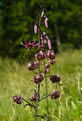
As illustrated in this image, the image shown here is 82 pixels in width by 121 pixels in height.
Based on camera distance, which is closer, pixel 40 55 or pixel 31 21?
pixel 40 55

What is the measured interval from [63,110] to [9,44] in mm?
22009

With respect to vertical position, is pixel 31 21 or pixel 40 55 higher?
pixel 31 21

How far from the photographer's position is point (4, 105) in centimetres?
457

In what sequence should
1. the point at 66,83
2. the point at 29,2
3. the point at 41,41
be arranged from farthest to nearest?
the point at 29,2, the point at 66,83, the point at 41,41

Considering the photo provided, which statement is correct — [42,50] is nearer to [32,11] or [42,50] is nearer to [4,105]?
[4,105]

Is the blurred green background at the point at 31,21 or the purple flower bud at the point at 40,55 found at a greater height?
the blurred green background at the point at 31,21

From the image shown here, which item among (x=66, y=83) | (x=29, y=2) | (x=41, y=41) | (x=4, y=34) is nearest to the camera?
(x=41, y=41)

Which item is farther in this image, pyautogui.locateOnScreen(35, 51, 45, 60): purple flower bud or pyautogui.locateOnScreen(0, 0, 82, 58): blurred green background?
pyautogui.locateOnScreen(0, 0, 82, 58): blurred green background

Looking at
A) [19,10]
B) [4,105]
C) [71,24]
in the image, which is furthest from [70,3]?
[4,105]

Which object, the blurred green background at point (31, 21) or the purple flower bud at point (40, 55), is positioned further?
the blurred green background at point (31, 21)

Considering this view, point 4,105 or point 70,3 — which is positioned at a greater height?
point 70,3

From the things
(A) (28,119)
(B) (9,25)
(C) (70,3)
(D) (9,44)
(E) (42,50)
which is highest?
(C) (70,3)

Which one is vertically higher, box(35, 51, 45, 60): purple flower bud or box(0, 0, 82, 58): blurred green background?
box(0, 0, 82, 58): blurred green background

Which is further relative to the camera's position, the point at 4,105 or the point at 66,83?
the point at 66,83
